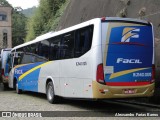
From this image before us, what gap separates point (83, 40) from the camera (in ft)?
38.4

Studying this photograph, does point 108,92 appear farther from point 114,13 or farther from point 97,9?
point 97,9

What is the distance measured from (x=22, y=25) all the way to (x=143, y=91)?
88836 millimetres

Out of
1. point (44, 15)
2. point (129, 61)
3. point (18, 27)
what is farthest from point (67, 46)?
point (18, 27)

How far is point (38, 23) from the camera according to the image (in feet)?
144

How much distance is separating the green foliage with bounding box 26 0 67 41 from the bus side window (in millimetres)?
27859

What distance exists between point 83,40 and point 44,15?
31927 millimetres

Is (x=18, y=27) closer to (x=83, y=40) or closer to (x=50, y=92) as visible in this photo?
(x=50, y=92)

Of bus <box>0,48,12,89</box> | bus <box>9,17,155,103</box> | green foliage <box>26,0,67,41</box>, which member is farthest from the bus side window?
green foliage <box>26,0,67,41</box>

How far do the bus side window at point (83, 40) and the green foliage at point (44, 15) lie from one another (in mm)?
27859

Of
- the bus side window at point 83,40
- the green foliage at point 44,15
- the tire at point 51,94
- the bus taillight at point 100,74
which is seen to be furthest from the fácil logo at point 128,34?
the green foliage at point 44,15

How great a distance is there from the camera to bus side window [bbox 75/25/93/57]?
11311 mm

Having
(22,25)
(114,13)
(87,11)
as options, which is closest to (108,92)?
(114,13)

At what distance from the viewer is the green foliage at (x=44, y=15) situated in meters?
41.2

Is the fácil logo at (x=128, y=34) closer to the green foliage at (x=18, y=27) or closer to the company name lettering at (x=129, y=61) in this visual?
the company name lettering at (x=129, y=61)
